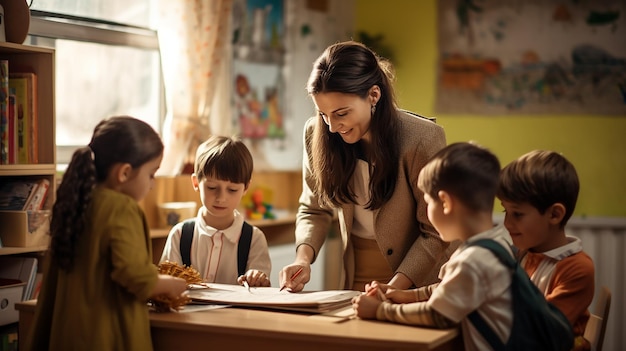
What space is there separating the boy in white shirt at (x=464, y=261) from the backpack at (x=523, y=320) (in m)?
0.01

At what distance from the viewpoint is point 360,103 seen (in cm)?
228

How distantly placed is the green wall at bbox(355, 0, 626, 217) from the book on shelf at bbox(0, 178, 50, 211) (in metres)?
1.95

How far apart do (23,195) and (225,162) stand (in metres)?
0.81

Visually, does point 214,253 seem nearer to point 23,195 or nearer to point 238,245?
point 238,245

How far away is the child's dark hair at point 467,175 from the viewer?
5.84ft

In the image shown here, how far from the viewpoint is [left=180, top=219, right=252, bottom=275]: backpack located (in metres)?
2.44

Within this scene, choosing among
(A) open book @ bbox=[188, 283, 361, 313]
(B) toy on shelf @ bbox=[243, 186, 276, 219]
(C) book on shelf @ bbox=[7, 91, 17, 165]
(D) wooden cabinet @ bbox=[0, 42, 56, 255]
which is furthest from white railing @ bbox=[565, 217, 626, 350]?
(C) book on shelf @ bbox=[7, 91, 17, 165]

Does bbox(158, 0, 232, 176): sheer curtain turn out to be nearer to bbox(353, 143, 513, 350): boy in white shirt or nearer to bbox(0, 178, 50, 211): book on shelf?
bbox(0, 178, 50, 211): book on shelf

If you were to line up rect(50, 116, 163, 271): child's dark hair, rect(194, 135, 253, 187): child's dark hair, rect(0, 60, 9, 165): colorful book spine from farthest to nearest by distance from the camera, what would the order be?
rect(0, 60, 9, 165): colorful book spine
rect(194, 135, 253, 187): child's dark hair
rect(50, 116, 163, 271): child's dark hair

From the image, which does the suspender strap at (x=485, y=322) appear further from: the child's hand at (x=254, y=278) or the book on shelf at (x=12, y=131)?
the book on shelf at (x=12, y=131)

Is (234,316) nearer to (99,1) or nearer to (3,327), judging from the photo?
(3,327)

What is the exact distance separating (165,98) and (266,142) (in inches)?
25.8

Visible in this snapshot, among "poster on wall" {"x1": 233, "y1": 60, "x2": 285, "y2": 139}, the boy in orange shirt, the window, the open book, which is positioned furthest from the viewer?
"poster on wall" {"x1": 233, "y1": 60, "x2": 285, "y2": 139}

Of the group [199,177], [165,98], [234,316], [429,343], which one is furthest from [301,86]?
[429,343]
